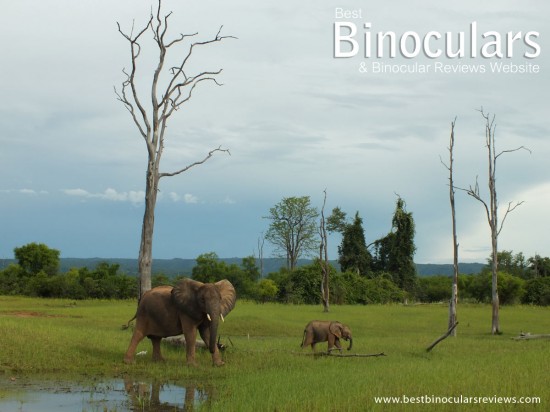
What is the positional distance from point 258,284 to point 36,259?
22.6 meters

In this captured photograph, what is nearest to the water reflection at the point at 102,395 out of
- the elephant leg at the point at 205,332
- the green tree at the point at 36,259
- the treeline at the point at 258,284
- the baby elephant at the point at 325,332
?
the elephant leg at the point at 205,332

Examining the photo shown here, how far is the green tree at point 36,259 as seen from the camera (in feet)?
227

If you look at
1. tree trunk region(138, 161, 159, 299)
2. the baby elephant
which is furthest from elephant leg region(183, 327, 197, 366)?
tree trunk region(138, 161, 159, 299)

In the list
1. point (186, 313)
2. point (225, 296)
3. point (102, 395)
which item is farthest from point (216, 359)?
point (102, 395)

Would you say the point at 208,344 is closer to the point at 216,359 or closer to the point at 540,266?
the point at 216,359

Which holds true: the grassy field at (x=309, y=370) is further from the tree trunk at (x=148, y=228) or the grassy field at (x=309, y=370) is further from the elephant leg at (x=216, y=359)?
the tree trunk at (x=148, y=228)

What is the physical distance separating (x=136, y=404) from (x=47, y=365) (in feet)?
16.7

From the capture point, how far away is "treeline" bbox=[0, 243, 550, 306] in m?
60.4

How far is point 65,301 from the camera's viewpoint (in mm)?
52219

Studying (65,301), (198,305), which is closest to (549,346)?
(198,305)

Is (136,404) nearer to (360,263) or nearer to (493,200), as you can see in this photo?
(493,200)

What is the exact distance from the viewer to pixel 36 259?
6931 cm

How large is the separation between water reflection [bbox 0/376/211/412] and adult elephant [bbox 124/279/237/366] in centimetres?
233

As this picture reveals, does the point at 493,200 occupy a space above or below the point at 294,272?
above
